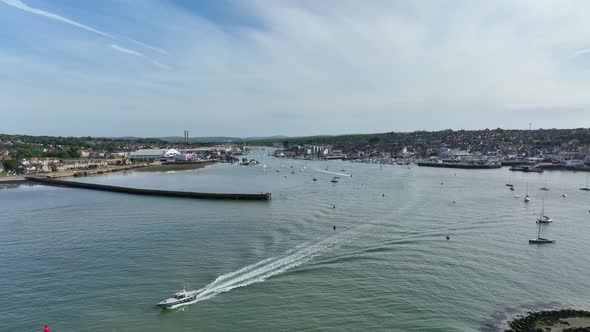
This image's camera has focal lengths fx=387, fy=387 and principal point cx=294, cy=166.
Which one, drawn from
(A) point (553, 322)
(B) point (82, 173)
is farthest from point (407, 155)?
(A) point (553, 322)

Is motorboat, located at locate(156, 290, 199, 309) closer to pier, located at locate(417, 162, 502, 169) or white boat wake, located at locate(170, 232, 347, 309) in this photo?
white boat wake, located at locate(170, 232, 347, 309)

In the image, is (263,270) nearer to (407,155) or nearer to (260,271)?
(260,271)

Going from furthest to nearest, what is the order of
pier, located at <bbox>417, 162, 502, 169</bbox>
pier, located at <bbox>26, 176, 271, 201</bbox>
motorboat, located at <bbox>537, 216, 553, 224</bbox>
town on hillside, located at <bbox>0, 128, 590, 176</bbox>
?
pier, located at <bbox>417, 162, 502, 169</bbox>
town on hillside, located at <bbox>0, 128, 590, 176</bbox>
pier, located at <bbox>26, 176, 271, 201</bbox>
motorboat, located at <bbox>537, 216, 553, 224</bbox>

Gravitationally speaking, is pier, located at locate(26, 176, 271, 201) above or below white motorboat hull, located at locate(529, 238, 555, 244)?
above

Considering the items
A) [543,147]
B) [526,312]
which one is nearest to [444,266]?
[526,312]

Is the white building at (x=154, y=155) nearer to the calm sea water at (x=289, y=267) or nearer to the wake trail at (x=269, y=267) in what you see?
the calm sea water at (x=289, y=267)

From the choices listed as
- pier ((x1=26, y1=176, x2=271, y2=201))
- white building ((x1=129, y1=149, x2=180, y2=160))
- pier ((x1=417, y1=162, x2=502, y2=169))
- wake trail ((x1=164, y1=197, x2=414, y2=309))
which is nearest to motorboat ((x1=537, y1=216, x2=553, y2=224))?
wake trail ((x1=164, y1=197, x2=414, y2=309))

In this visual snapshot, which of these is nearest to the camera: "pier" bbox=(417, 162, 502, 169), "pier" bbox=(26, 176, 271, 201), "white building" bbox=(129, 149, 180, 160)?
"pier" bbox=(26, 176, 271, 201)

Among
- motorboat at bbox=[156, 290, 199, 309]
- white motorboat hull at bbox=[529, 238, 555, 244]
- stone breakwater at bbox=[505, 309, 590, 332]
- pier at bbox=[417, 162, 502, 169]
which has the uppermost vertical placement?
pier at bbox=[417, 162, 502, 169]

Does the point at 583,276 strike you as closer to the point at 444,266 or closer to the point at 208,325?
the point at 444,266
